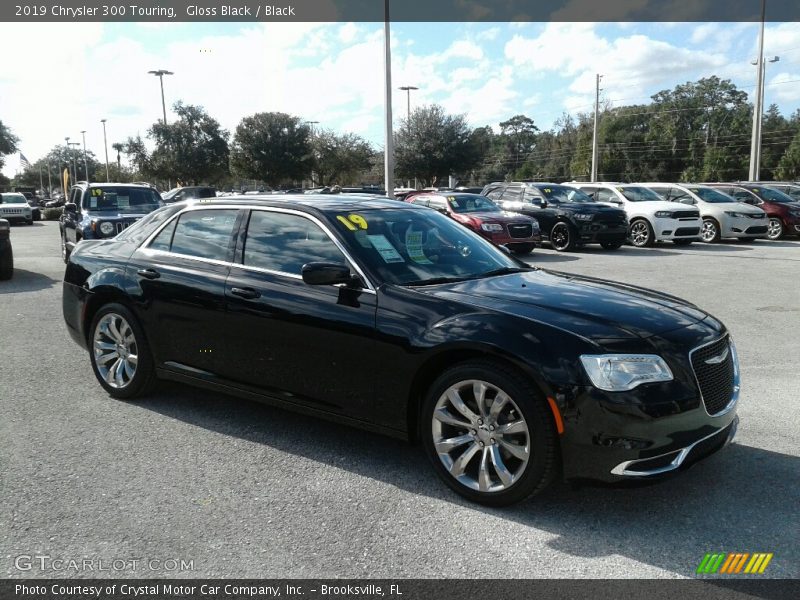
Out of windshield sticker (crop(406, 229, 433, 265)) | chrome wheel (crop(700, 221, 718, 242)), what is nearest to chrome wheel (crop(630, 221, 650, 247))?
chrome wheel (crop(700, 221, 718, 242))

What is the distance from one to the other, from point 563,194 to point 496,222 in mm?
4218

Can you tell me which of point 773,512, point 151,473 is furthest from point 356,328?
point 773,512

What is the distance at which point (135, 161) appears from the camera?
47594mm

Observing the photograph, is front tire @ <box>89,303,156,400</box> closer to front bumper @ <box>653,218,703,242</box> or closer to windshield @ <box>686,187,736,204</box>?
front bumper @ <box>653,218,703,242</box>

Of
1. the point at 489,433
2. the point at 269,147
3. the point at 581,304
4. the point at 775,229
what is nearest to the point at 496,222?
the point at 775,229

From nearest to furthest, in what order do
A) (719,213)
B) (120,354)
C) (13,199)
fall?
(120,354) < (719,213) < (13,199)

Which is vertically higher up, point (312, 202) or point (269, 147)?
point (269, 147)

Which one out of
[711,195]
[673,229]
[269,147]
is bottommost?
[673,229]

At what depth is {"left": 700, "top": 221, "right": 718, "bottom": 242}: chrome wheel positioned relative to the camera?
20.2 metres

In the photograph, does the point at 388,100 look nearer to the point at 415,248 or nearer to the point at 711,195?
the point at 711,195

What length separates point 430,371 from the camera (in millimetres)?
3861

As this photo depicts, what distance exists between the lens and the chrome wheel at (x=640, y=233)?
1916cm

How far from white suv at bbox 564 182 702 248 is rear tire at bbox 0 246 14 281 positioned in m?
14.9

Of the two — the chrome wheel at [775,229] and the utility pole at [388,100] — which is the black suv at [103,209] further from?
the chrome wheel at [775,229]
